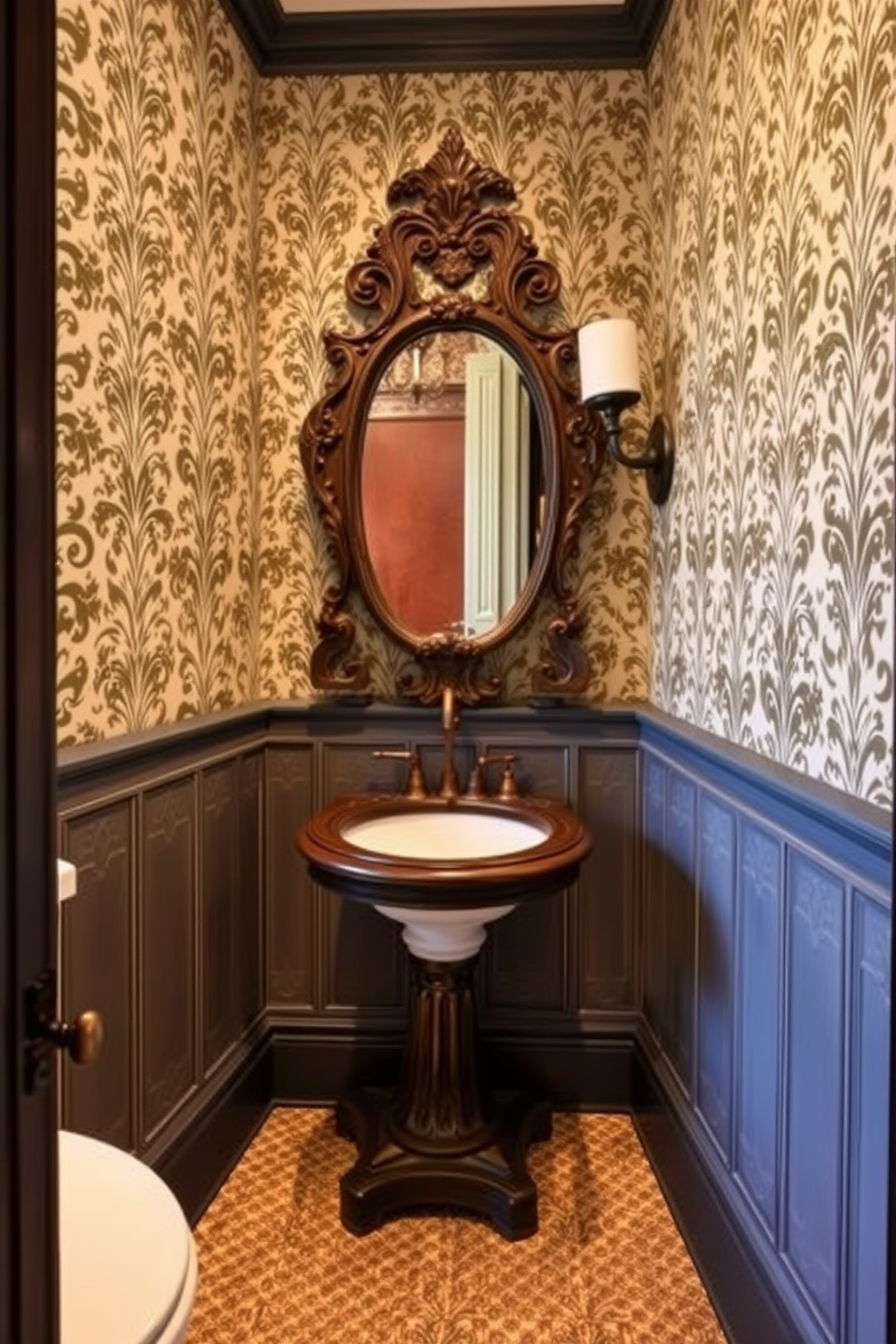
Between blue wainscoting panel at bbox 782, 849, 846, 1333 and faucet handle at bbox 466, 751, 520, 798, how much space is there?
0.88 metres

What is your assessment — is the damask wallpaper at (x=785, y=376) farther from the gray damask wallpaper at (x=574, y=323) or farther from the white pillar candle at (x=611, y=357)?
the white pillar candle at (x=611, y=357)

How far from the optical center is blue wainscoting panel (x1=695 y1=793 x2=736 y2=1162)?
59.0 inches

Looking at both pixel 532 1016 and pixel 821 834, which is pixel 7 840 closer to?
pixel 821 834

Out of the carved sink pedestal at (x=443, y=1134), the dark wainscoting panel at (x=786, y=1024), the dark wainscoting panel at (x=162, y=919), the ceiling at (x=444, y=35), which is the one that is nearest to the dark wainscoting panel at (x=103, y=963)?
the dark wainscoting panel at (x=162, y=919)

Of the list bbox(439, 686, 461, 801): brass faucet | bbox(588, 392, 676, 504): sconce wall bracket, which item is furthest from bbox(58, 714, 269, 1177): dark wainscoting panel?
bbox(588, 392, 676, 504): sconce wall bracket

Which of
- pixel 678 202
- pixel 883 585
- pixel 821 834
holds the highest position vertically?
pixel 678 202

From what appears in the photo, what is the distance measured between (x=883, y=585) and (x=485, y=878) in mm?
858

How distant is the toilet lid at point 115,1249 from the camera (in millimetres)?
788

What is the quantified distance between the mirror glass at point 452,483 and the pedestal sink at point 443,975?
1.60ft

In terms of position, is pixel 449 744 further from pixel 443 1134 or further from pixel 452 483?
pixel 443 1134

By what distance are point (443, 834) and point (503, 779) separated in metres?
0.21

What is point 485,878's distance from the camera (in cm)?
156

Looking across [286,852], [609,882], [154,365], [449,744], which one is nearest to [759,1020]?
[609,882]

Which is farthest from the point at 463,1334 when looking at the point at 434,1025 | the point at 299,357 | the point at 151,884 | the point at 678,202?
the point at 678,202
